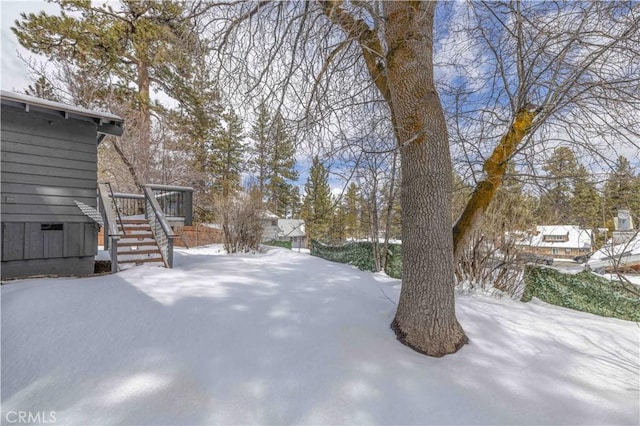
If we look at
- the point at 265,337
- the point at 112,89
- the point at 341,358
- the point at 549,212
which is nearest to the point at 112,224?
the point at 265,337

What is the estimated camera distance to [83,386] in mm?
2086

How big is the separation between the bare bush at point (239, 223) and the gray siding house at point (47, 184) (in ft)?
16.3

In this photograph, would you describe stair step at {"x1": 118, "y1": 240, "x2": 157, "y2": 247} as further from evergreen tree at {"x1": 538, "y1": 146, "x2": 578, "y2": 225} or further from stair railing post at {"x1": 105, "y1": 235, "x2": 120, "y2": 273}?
evergreen tree at {"x1": 538, "y1": 146, "x2": 578, "y2": 225}

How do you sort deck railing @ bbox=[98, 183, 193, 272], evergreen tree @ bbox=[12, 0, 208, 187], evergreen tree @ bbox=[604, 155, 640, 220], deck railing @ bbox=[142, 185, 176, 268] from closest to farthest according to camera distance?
1. evergreen tree @ bbox=[604, 155, 640, 220]
2. deck railing @ bbox=[98, 183, 193, 272]
3. deck railing @ bbox=[142, 185, 176, 268]
4. evergreen tree @ bbox=[12, 0, 208, 187]

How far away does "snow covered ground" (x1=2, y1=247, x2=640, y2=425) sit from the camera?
6.63 feet

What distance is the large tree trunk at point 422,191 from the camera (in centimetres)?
298

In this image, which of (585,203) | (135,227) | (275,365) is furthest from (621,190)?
(135,227)

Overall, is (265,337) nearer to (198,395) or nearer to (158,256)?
(198,395)

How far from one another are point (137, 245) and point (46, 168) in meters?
2.16

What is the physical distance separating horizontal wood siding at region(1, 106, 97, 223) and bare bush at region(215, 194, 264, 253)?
16.4ft

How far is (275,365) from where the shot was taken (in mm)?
2514

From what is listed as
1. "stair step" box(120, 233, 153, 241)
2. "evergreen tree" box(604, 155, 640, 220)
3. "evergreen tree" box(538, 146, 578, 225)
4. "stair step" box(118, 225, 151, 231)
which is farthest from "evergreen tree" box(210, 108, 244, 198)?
"evergreen tree" box(604, 155, 640, 220)

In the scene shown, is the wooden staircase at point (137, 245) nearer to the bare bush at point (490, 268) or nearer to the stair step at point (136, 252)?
the stair step at point (136, 252)

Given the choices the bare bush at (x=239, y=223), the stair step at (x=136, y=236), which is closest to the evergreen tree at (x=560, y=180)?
the stair step at (x=136, y=236)
